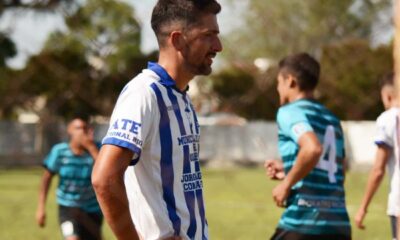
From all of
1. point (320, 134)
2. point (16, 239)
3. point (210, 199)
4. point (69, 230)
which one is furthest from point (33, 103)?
point (320, 134)

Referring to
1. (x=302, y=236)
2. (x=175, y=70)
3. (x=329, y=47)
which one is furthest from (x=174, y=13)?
(x=329, y=47)

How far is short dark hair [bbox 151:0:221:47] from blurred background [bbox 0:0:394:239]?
239cm

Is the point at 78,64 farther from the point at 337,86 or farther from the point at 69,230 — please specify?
the point at 69,230

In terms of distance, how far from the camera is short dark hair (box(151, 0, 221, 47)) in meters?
2.97

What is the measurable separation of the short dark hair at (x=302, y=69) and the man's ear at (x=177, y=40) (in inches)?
74.8

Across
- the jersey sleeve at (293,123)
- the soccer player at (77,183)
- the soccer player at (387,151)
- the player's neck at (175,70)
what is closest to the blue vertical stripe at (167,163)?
the player's neck at (175,70)

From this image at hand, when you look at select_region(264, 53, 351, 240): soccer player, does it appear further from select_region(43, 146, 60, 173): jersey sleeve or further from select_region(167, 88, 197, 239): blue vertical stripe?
select_region(43, 146, 60, 173): jersey sleeve

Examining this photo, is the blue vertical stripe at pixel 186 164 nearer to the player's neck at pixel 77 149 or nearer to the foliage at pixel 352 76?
the player's neck at pixel 77 149

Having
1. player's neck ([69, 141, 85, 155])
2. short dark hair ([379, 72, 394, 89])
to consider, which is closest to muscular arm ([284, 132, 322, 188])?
short dark hair ([379, 72, 394, 89])

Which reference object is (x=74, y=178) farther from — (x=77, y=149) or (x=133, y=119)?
(x=133, y=119)

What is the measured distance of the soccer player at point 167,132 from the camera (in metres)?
2.78

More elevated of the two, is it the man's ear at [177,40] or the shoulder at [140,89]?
the man's ear at [177,40]

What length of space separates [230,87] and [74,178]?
2544 centimetres

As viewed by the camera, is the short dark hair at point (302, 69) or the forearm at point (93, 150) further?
the forearm at point (93, 150)
